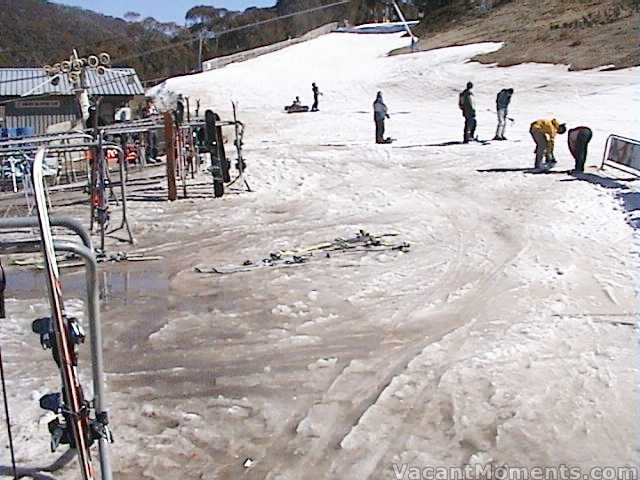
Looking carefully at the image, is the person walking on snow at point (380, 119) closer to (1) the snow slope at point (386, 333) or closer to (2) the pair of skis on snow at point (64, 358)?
(1) the snow slope at point (386, 333)

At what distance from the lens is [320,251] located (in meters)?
10.1

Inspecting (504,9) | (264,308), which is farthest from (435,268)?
(504,9)

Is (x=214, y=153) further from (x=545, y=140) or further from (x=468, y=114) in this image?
A: (x=468, y=114)

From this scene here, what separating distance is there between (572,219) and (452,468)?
24.5 ft

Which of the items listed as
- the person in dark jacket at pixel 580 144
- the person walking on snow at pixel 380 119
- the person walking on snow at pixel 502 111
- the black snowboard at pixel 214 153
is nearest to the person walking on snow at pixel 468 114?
the person walking on snow at pixel 502 111

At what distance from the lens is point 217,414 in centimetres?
558

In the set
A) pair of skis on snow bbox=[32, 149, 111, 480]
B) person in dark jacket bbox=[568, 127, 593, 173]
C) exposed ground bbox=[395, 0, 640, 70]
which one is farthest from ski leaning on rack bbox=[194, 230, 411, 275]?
exposed ground bbox=[395, 0, 640, 70]

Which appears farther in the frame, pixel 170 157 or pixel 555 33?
pixel 555 33

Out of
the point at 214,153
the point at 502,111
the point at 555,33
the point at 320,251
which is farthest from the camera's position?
the point at 555,33

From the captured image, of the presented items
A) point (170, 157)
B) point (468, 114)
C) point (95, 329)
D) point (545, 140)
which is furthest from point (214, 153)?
point (95, 329)

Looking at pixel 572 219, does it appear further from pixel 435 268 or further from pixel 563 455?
pixel 563 455

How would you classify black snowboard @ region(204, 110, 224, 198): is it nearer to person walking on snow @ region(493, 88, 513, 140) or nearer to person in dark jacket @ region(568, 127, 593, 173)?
person in dark jacket @ region(568, 127, 593, 173)

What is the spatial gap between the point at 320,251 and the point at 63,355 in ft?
22.2

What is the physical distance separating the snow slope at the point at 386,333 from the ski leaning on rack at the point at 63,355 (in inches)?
46.9
